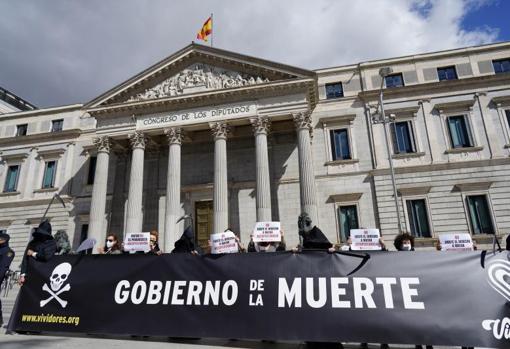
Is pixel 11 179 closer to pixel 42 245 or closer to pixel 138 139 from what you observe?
pixel 138 139

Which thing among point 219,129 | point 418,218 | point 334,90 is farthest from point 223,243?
point 334,90

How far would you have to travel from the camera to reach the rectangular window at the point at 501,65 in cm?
2247

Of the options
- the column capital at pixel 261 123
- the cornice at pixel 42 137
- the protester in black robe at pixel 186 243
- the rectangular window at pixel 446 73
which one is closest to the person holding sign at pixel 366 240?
the protester in black robe at pixel 186 243

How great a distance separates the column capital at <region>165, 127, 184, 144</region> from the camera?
22.1 meters

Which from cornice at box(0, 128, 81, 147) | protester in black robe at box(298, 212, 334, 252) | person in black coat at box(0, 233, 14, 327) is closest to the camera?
protester in black robe at box(298, 212, 334, 252)

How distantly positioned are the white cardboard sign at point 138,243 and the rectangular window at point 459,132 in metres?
21.2

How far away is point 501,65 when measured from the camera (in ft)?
→ 74.4

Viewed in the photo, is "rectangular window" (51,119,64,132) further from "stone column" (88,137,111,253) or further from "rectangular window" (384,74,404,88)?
"rectangular window" (384,74,404,88)

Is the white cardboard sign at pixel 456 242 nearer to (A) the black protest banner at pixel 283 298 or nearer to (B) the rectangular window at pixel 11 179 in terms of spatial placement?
(A) the black protest banner at pixel 283 298

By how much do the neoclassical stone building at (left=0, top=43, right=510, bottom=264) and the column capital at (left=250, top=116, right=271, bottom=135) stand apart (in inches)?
3.1

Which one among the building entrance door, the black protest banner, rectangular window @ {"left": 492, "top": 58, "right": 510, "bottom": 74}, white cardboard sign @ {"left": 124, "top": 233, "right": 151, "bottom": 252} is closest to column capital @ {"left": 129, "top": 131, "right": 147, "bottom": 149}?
the building entrance door

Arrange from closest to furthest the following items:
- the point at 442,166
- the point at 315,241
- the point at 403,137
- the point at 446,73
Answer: the point at 315,241, the point at 442,166, the point at 403,137, the point at 446,73

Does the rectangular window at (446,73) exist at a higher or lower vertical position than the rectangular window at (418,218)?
higher

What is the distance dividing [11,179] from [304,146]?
27281 millimetres
